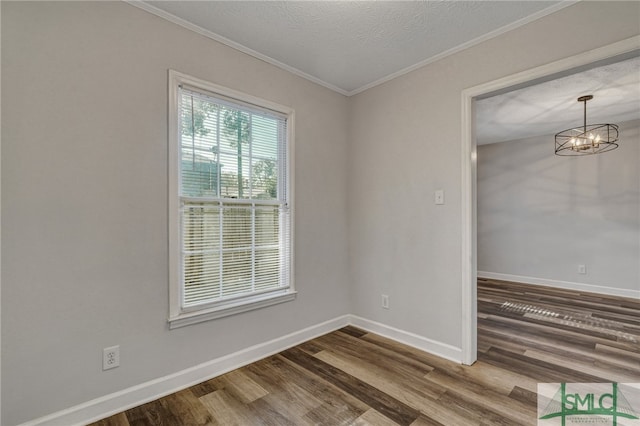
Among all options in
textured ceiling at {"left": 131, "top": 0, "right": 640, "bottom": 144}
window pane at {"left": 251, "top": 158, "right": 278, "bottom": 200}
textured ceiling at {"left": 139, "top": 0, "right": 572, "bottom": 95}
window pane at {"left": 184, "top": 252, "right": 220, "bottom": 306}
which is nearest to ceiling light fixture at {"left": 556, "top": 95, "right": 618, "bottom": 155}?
textured ceiling at {"left": 131, "top": 0, "right": 640, "bottom": 144}

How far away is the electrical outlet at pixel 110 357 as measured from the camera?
178cm

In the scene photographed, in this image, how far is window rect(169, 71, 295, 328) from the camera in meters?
2.08

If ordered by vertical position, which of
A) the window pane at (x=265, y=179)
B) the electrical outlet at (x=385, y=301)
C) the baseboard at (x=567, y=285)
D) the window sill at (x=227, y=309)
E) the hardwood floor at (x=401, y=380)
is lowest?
the hardwood floor at (x=401, y=380)

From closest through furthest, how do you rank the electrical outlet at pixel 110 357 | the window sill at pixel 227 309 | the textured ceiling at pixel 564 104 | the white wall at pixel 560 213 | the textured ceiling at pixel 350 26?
the electrical outlet at pixel 110 357, the textured ceiling at pixel 350 26, the window sill at pixel 227 309, the textured ceiling at pixel 564 104, the white wall at pixel 560 213

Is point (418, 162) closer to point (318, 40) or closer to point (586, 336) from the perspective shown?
point (318, 40)

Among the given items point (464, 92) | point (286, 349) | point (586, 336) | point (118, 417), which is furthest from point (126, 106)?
point (586, 336)

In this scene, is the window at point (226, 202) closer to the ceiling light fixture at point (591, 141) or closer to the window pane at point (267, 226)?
the window pane at point (267, 226)

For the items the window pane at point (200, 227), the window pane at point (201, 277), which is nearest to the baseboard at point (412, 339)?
the window pane at point (201, 277)

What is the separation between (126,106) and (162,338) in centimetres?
150

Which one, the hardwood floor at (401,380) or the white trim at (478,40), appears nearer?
the hardwood floor at (401,380)

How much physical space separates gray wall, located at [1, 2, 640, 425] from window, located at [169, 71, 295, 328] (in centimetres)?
10

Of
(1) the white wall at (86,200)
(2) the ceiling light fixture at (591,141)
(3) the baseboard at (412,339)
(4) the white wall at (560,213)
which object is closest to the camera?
(1) the white wall at (86,200)

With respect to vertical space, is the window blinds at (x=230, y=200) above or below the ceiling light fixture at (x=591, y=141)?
below

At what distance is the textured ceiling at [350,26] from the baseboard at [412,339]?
94.7 inches
